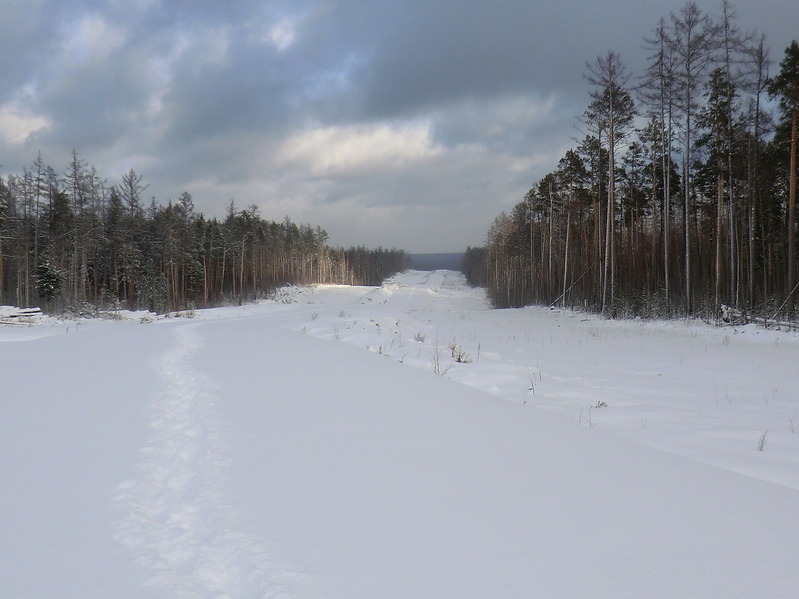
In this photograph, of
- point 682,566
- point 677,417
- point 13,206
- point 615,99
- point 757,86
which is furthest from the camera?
point 13,206

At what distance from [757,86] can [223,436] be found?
79.7 feet

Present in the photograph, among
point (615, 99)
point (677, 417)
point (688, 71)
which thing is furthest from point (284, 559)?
point (615, 99)

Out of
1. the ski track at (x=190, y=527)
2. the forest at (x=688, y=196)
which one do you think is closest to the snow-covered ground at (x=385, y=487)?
the ski track at (x=190, y=527)

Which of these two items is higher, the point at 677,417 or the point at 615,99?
the point at 615,99

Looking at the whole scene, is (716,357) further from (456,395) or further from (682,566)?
(682,566)

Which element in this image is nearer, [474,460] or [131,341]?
[474,460]

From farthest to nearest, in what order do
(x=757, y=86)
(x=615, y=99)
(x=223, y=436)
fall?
(x=615, y=99) < (x=757, y=86) < (x=223, y=436)

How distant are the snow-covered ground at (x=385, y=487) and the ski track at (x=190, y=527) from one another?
1 centimetres

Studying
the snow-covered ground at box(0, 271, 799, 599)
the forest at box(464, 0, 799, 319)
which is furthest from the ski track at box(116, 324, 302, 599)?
the forest at box(464, 0, 799, 319)

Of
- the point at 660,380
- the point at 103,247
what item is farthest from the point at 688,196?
the point at 103,247

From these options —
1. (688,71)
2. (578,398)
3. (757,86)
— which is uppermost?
(688,71)

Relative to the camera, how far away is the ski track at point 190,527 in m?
2.18

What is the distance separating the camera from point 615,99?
2256cm

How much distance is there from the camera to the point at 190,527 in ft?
8.96
